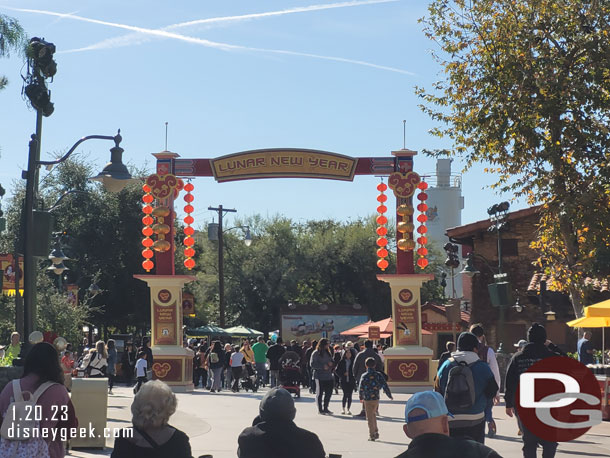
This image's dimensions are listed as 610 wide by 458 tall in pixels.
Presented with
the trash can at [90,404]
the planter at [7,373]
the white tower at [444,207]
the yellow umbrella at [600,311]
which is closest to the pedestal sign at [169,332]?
the yellow umbrella at [600,311]

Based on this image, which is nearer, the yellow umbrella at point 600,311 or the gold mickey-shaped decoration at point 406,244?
the yellow umbrella at point 600,311

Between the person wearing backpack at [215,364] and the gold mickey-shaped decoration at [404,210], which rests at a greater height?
the gold mickey-shaped decoration at [404,210]

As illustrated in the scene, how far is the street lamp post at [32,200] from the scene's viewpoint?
12898 mm

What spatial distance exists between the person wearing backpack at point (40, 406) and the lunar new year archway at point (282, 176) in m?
21.8

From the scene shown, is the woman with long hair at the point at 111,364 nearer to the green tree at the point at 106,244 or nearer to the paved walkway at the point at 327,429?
the paved walkway at the point at 327,429

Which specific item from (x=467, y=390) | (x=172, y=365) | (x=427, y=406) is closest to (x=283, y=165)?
(x=172, y=365)

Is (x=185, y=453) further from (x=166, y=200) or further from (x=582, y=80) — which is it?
(x=166, y=200)

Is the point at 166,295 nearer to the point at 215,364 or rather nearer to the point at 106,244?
the point at 215,364

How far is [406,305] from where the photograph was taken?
29094 mm

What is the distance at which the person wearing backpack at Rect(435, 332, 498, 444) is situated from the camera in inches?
380

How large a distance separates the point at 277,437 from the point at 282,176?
23163 millimetres

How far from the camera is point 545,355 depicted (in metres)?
11.0

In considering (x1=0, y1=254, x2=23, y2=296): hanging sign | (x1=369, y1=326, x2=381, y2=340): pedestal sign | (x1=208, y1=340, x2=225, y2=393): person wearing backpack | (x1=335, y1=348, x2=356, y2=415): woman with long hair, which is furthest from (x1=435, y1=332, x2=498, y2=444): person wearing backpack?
(x1=369, y1=326, x2=381, y2=340): pedestal sign

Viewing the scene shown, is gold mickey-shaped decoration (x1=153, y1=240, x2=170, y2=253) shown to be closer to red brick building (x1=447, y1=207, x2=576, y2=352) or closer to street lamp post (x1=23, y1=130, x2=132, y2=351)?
street lamp post (x1=23, y1=130, x2=132, y2=351)
